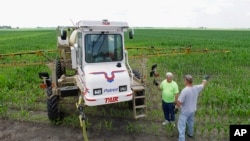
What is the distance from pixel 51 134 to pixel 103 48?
2.72 meters

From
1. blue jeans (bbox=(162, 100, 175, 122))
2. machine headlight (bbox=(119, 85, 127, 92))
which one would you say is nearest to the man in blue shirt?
blue jeans (bbox=(162, 100, 175, 122))

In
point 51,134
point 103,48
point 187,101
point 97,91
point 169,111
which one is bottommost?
point 51,134

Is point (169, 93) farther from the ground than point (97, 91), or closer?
closer

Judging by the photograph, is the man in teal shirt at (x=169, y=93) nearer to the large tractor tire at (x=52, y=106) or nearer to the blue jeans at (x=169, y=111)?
the blue jeans at (x=169, y=111)

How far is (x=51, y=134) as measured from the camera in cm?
657

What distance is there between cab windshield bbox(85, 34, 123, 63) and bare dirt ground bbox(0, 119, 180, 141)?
2.01 m

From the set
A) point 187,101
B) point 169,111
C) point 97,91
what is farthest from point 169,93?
point 97,91

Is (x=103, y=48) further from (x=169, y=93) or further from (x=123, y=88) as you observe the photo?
(x=169, y=93)

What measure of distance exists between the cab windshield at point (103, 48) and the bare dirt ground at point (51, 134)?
2.01 m

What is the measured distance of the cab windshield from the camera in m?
6.61

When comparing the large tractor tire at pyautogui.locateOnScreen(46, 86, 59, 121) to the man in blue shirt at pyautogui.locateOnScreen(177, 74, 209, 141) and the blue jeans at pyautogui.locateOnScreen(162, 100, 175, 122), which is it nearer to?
the blue jeans at pyautogui.locateOnScreen(162, 100, 175, 122)

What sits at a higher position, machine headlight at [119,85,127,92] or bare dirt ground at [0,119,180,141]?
machine headlight at [119,85,127,92]

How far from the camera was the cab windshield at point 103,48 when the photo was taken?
6.61 m

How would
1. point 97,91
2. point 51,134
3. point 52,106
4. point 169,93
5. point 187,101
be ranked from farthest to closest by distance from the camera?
point 52,106, point 51,134, point 169,93, point 97,91, point 187,101
